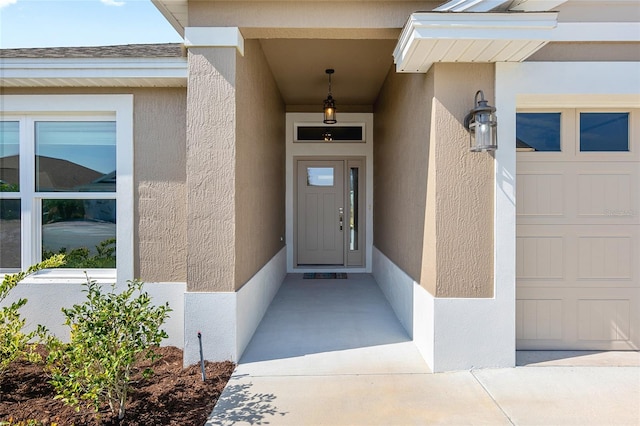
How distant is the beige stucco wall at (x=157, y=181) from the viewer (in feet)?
12.0

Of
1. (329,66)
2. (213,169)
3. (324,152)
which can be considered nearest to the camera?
(213,169)

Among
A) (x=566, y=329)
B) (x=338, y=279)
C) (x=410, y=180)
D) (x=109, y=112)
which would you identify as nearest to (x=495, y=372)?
(x=566, y=329)

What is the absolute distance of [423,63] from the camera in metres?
3.14

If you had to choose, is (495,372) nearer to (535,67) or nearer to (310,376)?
(310,376)

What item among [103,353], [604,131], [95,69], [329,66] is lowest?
[103,353]

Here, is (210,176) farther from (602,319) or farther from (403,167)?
(602,319)

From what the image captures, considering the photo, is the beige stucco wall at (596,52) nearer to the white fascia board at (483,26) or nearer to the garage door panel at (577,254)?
the white fascia board at (483,26)

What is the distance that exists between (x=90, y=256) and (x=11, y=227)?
834mm

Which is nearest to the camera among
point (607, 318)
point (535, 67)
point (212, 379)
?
point (212, 379)

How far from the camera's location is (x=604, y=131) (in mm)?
3400

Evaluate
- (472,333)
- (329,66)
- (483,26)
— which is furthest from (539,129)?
(329,66)

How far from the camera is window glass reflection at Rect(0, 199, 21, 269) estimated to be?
3.79m

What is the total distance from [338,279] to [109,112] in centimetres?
420

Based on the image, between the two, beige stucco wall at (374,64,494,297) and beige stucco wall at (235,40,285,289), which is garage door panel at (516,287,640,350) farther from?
beige stucco wall at (235,40,285,289)
